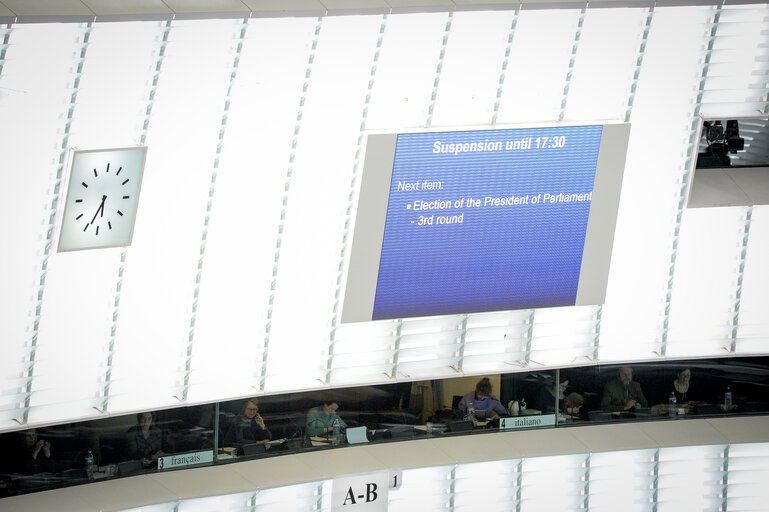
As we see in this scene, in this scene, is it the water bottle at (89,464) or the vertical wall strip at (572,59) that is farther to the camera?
the water bottle at (89,464)

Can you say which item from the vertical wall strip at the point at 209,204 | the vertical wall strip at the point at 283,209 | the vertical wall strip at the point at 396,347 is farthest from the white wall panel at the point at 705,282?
the vertical wall strip at the point at 209,204

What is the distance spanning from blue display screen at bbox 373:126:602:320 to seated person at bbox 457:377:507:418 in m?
1.22

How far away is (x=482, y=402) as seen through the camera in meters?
8.98

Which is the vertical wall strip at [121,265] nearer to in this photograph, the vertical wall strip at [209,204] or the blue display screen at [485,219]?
the vertical wall strip at [209,204]

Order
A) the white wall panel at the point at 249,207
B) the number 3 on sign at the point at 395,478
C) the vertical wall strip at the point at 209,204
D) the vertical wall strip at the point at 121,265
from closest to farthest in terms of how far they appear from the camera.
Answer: the vertical wall strip at the point at 121,265, the vertical wall strip at the point at 209,204, the white wall panel at the point at 249,207, the number 3 on sign at the point at 395,478

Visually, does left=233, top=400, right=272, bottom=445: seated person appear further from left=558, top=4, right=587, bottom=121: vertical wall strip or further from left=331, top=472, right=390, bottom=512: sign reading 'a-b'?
left=558, top=4, right=587, bottom=121: vertical wall strip

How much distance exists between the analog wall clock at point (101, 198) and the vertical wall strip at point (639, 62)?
389 cm

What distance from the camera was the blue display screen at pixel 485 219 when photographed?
747 centimetres

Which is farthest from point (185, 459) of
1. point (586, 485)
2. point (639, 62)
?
point (639, 62)

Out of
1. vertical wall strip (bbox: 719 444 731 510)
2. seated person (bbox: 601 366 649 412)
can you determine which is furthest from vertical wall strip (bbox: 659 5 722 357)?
vertical wall strip (bbox: 719 444 731 510)

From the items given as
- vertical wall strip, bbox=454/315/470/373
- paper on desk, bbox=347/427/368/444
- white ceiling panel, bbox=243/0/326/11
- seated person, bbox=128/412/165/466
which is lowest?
seated person, bbox=128/412/165/466

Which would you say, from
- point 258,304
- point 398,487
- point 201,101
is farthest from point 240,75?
point 398,487

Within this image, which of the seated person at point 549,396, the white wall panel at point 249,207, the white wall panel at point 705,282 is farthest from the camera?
the seated person at point 549,396

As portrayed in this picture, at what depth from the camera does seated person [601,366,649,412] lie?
30.6 ft
